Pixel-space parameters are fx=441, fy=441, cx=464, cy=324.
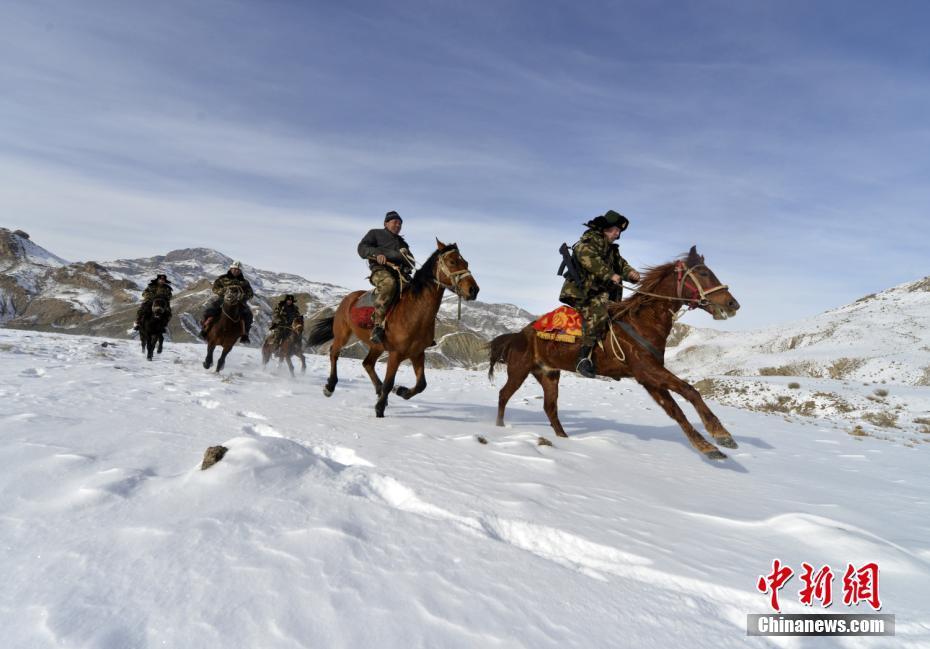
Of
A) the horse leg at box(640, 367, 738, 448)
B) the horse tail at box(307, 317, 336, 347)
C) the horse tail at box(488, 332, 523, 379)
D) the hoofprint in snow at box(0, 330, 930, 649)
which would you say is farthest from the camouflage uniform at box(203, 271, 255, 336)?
the horse leg at box(640, 367, 738, 448)

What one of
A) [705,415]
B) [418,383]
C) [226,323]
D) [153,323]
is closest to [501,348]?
[418,383]

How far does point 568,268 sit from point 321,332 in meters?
6.29

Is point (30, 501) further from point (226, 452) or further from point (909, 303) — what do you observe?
point (909, 303)

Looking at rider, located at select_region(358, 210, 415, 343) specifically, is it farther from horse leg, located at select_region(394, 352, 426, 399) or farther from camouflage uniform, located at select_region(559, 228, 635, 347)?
camouflage uniform, located at select_region(559, 228, 635, 347)

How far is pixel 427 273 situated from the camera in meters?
6.97

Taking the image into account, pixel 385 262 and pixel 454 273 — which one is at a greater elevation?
pixel 385 262

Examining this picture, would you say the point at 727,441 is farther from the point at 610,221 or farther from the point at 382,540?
the point at 382,540

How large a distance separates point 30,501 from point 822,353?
1478 inches

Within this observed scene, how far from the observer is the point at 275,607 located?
1.46 m

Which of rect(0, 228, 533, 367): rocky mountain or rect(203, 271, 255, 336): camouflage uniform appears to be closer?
rect(203, 271, 255, 336): camouflage uniform

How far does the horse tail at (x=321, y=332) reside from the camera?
10.3 m

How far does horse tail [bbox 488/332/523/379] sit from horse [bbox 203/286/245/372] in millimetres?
6871

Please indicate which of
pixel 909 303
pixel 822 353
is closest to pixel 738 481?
pixel 822 353

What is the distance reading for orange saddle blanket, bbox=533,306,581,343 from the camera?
673 centimetres
